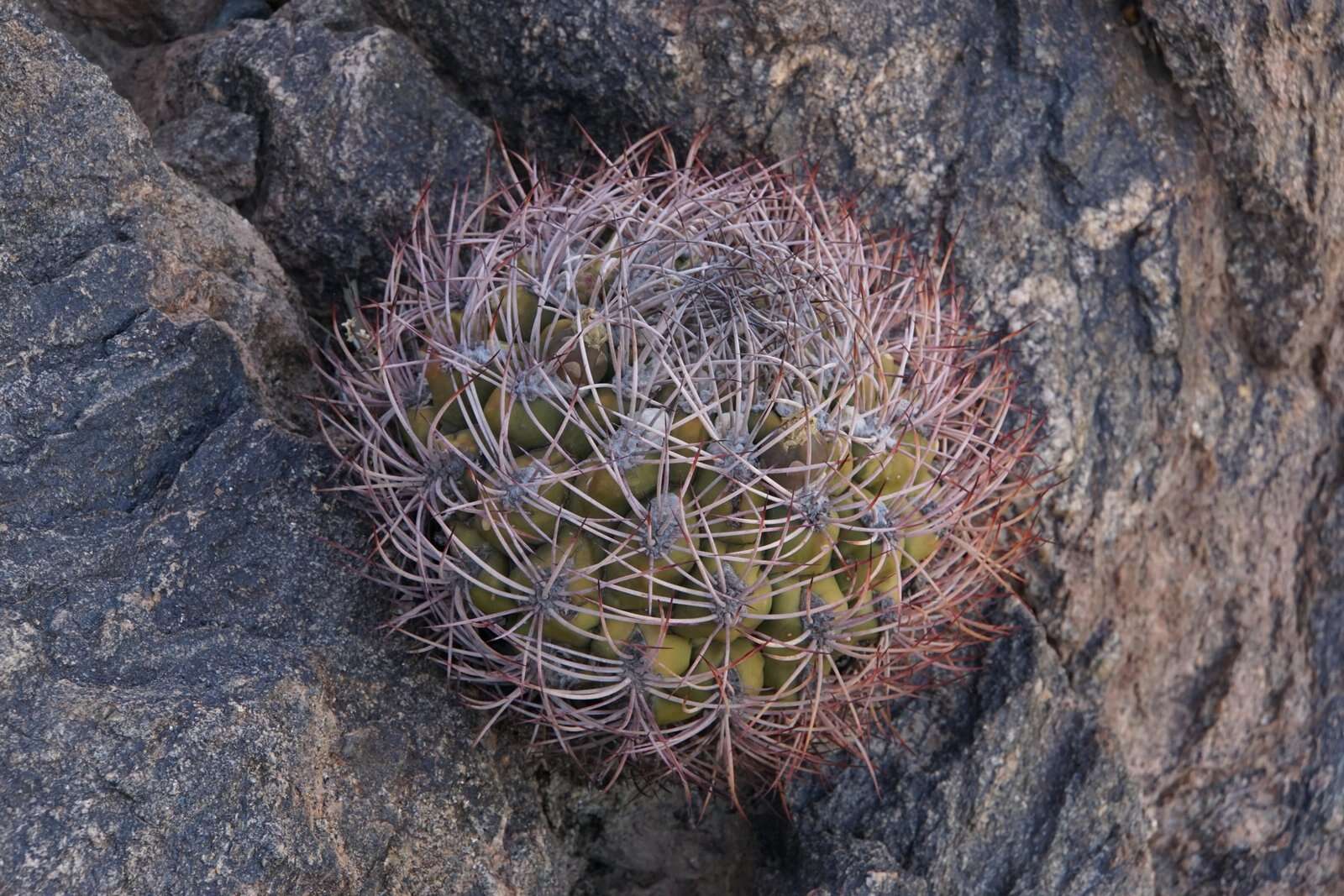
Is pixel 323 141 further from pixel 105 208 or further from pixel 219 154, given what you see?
pixel 105 208

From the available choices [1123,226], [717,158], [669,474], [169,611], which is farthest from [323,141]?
[1123,226]

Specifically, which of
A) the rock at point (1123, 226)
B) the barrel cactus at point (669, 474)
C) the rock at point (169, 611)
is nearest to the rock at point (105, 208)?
the rock at point (169, 611)

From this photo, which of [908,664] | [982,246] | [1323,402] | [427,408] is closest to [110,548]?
[427,408]

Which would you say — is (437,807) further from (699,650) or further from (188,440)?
(188,440)

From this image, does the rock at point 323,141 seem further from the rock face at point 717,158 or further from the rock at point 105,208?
the rock at point 105,208

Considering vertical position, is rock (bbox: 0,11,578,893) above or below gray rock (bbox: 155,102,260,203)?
below

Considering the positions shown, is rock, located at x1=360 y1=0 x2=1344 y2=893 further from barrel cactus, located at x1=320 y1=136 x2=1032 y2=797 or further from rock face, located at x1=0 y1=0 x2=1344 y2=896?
barrel cactus, located at x1=320 y1=136 x2=1032 y2=797

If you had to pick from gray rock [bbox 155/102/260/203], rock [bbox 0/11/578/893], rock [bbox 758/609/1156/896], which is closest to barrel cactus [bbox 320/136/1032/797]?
rock [bbox 0/11/578/893]
